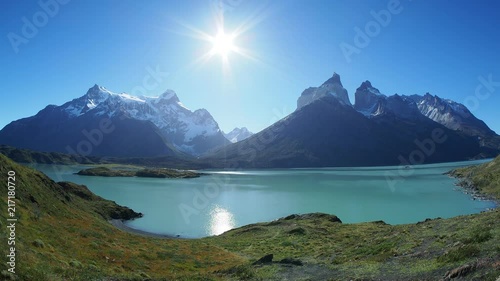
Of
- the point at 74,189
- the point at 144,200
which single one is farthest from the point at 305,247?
the point at 144,200

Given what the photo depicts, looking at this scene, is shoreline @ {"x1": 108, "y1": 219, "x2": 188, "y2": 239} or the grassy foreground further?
shoreline @ {"x1": 108, "y1": 219, "x2": 188, "y2": 239}

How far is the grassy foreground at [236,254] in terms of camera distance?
2205 centimetres

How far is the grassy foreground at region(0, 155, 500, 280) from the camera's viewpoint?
22.1 metres

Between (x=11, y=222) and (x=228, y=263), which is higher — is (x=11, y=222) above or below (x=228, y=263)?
above

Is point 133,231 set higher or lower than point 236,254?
higher

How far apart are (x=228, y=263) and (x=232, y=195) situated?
112 meters

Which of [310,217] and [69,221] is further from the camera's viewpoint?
[310,217]

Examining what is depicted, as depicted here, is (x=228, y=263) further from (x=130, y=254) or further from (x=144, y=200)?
(x=144, y=200)

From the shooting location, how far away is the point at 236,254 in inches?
1997

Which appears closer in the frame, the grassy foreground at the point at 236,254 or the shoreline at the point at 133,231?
the grassy foreground at the point at 236,254

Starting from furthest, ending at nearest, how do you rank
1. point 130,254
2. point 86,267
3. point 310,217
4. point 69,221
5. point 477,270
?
point 310,217 → point 69,221 → point 130,254 → point 86,267 → point 477,270

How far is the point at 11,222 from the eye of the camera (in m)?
29.8

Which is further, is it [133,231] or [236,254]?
[133,231]

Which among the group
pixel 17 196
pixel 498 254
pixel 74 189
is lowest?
pixel 498 254
